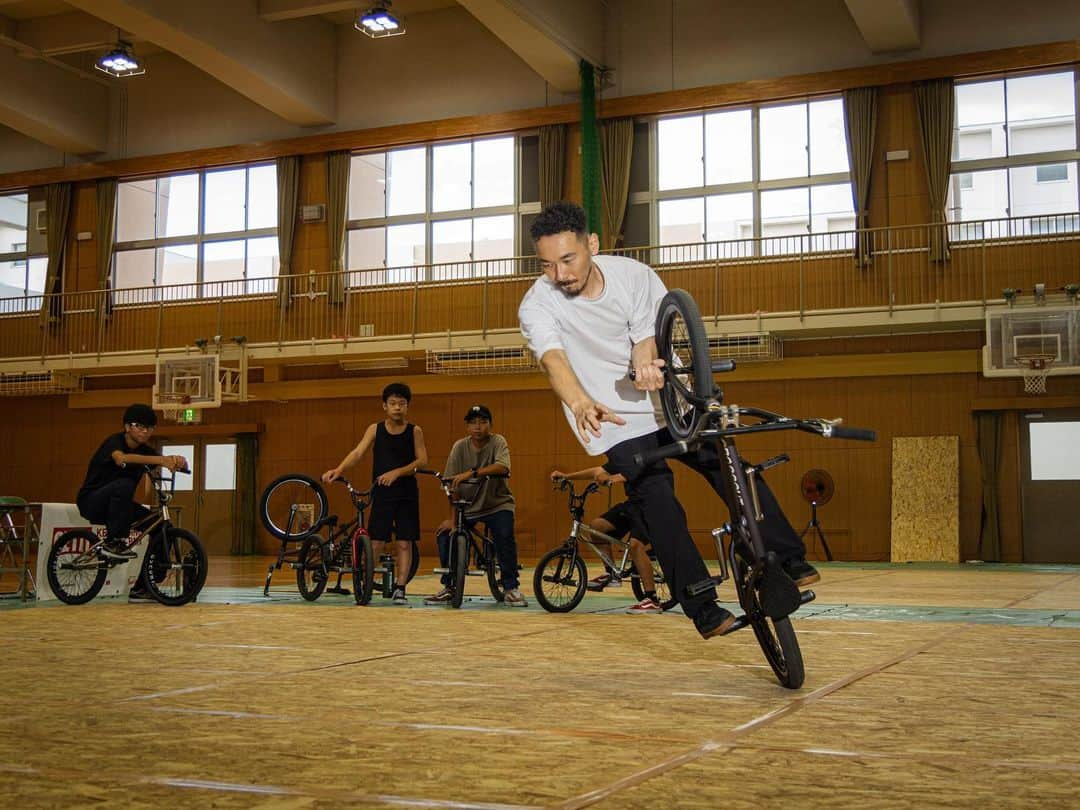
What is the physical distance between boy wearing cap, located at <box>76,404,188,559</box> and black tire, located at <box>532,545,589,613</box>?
8.64 feet

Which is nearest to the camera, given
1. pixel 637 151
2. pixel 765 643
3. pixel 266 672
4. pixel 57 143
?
pixel 765 643

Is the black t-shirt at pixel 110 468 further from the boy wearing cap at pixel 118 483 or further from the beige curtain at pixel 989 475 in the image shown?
the beige curtain at pixel 989 475

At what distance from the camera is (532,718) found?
269 cm

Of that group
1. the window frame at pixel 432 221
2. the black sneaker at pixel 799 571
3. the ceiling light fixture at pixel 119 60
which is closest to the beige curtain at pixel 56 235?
the ceiling light fixture at pixel 119 60

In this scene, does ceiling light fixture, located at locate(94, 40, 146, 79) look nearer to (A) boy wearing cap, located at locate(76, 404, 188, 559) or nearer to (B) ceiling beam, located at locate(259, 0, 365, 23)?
(B) ceiling beam, located at locate(259, 0, 365, 23)

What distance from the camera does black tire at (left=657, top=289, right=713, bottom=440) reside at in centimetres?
315

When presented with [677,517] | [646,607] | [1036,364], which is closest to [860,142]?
[1036,364]

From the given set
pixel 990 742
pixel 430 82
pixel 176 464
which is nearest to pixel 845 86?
pixel 430 82

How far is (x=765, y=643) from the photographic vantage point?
3.21m

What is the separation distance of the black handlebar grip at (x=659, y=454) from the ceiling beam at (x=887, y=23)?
13322mm

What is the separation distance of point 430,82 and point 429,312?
409cm

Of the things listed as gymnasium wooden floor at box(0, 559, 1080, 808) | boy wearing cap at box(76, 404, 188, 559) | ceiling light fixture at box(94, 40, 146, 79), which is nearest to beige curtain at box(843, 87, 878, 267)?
ceiling light fixture at box(94, 40, 146, 79)

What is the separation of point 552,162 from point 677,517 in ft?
49.3

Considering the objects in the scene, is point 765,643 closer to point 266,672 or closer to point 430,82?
point 266,672
